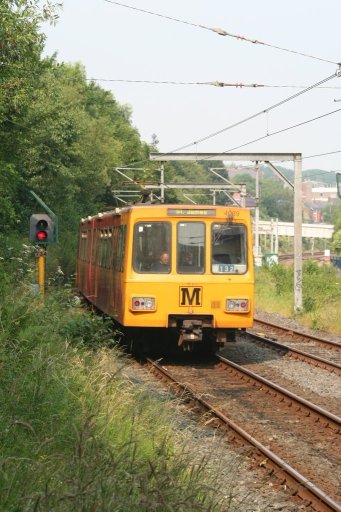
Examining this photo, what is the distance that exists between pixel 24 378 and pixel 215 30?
31.3ft

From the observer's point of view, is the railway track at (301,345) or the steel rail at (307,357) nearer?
the steel rail at (307,357)

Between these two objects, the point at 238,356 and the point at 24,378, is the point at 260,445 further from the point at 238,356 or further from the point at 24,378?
the point at 238,356

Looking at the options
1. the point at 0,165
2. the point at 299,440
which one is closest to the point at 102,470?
the point at 299,440

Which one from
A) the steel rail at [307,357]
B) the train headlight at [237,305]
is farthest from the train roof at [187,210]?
the steel rail at [307,357]

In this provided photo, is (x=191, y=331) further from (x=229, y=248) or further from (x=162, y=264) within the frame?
(x=229, y=248)

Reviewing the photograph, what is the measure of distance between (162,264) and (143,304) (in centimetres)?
77

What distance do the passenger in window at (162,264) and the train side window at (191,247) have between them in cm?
19

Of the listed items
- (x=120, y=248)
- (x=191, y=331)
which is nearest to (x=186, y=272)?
(x=191, y=331)

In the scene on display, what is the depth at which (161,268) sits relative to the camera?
615 inches

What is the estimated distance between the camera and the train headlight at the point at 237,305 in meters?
15.5

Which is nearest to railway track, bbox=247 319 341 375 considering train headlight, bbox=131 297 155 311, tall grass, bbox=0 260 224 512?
train headlight, bbox=131 297 155 311

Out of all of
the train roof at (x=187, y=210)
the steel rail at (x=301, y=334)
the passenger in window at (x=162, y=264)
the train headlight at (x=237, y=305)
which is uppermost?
the train roof at (x=187, y=210)

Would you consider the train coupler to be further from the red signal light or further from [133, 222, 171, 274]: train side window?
the red signal light

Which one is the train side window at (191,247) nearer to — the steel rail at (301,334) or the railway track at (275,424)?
the railway track at (275,424)
